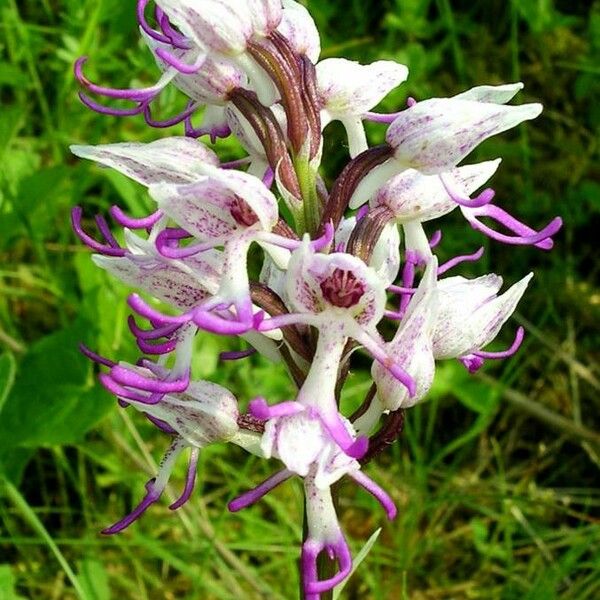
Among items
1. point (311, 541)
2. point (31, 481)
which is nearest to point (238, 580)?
point (31, 481)

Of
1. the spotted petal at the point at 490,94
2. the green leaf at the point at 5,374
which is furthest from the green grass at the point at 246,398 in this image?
the spotted petal at the point at 490,94

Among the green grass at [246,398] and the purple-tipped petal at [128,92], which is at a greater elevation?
the purple-tipped petal at [128,92]

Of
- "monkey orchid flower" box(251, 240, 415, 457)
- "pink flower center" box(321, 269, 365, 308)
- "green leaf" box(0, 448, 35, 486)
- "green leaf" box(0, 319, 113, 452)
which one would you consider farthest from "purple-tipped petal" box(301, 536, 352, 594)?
"green leaf" box(0, 448, 35, 486)

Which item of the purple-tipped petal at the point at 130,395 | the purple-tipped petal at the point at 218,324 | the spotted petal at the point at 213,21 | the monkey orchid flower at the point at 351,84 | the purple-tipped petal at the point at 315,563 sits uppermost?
the spotted petal at the point at 213,21

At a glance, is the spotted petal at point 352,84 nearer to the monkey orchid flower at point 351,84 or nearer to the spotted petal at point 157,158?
the monkey orchid flower at point 351,84

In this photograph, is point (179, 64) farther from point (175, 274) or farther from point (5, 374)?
point (5, 374)

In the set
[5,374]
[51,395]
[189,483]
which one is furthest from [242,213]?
[51,395]
